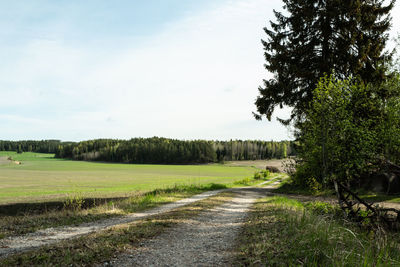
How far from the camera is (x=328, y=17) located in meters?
22.3

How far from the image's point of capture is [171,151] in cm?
14925

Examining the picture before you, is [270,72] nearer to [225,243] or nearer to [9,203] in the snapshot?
[225,243]

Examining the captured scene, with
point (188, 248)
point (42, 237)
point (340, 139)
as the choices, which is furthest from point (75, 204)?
point (340, 139)

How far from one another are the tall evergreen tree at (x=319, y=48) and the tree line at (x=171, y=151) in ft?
394

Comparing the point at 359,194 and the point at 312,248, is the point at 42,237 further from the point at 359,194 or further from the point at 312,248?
the point at 359,194

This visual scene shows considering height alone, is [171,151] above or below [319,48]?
below

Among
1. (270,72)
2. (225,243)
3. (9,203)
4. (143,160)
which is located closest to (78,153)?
(143,160)

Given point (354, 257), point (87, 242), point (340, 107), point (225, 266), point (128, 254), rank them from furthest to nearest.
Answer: point (340, 107) < point (87, 242) < point (128, 254) < point (225, 266) < point (354, 257)

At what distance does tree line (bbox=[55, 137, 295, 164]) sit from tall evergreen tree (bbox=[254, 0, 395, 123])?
120 meters

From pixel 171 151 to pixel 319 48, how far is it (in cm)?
12949

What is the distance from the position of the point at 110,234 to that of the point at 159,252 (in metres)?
2.12

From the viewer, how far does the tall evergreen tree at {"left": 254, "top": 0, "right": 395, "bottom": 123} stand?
69.9ft

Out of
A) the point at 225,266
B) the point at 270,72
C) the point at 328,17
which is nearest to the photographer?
the point at 225,266

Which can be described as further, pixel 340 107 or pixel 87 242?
pixel 340 107
